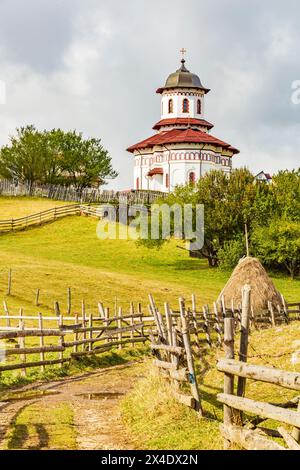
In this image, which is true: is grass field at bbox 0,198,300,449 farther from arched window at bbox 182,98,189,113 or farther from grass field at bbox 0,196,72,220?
arched window at bbox 182,98,189,113

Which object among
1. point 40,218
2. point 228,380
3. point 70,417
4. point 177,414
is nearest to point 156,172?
point 40,218

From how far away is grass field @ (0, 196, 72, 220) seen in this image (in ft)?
232

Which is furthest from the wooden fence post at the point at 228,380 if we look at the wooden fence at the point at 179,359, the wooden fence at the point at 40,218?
the wooden fence at the point at 40,218

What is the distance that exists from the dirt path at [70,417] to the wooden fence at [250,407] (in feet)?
5.75

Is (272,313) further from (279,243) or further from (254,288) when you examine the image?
(279,243)

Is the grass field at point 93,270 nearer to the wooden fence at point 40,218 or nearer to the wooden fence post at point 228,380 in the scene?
the wooden fence at point 40,218

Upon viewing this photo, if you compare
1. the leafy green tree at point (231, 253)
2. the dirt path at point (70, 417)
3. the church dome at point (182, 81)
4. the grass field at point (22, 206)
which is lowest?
the dirt path at point (70, 417)

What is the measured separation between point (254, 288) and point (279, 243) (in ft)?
76.5

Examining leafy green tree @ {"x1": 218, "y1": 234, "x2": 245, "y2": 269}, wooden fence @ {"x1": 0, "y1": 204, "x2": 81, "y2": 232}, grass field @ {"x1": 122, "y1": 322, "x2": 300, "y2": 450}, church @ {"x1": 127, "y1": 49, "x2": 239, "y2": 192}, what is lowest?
grass field @ {"x1": 122, "y1": 322, "x2": 300, "y2": 450}

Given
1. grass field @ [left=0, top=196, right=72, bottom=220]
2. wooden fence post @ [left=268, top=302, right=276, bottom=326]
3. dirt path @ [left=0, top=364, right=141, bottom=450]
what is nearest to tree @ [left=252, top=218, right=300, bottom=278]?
wooden fence post @ [left=268, top=302, right=276, bottom=326]

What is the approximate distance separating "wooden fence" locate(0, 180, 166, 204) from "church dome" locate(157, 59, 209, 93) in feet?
58.1

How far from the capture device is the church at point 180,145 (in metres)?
85.2

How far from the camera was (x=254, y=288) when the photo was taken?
31047 millimetres
